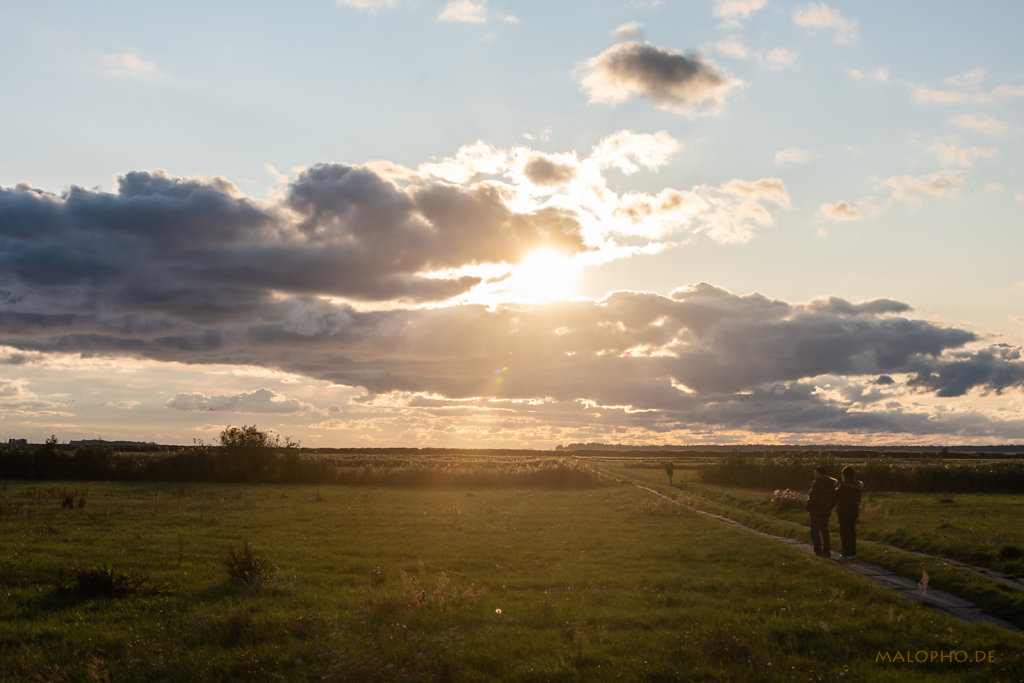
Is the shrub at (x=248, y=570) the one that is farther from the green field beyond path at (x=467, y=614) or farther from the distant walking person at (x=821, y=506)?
the distant walking person at (x=821, y=506)

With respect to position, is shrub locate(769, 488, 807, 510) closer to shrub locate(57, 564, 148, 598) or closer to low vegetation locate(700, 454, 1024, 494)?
low vegetation locate(700, 454, 1024, 494)

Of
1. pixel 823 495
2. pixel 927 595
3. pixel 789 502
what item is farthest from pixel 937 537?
pixel 789 502

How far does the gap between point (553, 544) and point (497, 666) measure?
48.0 feet

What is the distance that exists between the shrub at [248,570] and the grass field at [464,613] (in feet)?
0.53

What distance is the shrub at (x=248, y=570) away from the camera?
18266 millimetres

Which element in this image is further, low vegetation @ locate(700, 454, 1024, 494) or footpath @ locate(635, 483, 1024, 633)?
low vegetation @ locate(700, 454, 1024, 494)

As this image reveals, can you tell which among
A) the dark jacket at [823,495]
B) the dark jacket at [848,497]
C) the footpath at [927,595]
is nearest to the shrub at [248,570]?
the footpath at [927,595]

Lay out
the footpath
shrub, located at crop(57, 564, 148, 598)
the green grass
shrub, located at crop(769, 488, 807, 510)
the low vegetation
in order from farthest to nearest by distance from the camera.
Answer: the low vegetation, shrub, located at crop(769, 488, 807, 510), shrub, located at crop(57, 564, 148, 598), the green grass, the footpath

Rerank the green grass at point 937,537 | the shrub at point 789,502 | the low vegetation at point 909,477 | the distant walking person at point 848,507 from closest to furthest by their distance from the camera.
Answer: the green grass at point 937,537 < the distant walking person at point 848,507 < the shrub at point 789,502 < the low vegetation at point 909,477

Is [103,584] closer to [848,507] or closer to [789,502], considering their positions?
[848,507]

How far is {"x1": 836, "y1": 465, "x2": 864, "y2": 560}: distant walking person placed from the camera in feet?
67.6

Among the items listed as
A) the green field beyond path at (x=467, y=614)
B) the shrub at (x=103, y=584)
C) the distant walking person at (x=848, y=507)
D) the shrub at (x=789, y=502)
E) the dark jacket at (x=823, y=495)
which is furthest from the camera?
the shrub at (x=789, y=502)

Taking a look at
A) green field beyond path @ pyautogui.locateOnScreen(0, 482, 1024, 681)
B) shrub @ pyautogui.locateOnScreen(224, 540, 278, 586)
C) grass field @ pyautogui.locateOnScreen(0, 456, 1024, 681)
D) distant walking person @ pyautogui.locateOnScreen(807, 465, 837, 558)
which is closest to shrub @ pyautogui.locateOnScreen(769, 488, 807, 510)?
green field beyond path @ pyautogui.locateOnScreen(0, 482, 1024, 681)

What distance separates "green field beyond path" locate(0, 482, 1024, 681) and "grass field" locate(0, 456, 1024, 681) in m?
0.06
